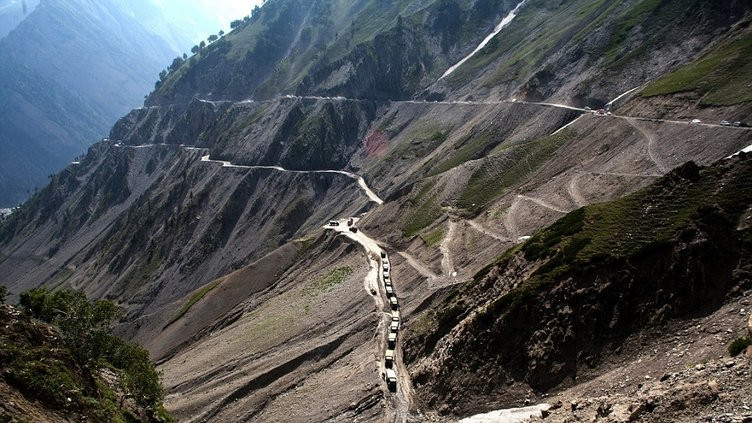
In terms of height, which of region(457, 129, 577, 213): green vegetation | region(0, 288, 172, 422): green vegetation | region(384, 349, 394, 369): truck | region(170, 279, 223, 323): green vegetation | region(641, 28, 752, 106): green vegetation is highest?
region(0, 288, 172, 422): green vegetation

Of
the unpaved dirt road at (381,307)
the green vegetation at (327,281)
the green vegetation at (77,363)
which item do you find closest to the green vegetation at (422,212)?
the unpaved dirt road at (381,307)

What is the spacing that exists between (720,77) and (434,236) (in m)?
53.9

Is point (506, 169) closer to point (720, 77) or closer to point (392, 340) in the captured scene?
point (720, 77)

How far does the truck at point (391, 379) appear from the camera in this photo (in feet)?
168

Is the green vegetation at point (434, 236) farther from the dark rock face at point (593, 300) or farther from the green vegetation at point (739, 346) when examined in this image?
the green vegetation at point (739, 346)

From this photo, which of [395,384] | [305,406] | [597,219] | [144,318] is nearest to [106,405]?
[305,406]

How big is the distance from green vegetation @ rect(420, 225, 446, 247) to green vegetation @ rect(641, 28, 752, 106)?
45.5 metres

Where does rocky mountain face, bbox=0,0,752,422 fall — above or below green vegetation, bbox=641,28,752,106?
above

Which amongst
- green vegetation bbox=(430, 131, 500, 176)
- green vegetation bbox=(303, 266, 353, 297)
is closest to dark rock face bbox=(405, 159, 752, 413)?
green vegetation bbox=(303, 266, 353, 297)

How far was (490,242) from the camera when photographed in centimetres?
7319

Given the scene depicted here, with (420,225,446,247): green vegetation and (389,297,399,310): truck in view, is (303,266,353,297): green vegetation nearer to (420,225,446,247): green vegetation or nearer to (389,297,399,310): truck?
(420,225,446,247): green vegetation

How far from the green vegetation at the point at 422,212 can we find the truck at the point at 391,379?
1550 inches

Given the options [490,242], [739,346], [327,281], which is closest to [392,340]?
[490,242]

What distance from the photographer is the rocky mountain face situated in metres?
42.8
